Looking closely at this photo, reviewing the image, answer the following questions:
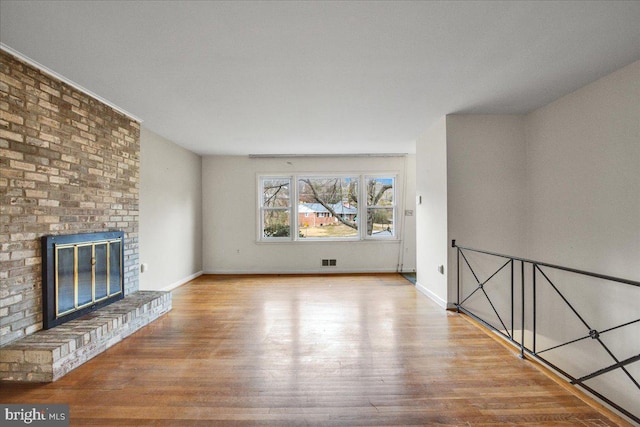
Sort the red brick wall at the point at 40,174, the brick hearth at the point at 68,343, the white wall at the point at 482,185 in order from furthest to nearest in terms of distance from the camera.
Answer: the white wall at the point at 482,185 → the red brick wall at the point at 40,174 → the brick hearth at the point at 68,343

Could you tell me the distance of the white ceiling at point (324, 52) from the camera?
6.31 ft

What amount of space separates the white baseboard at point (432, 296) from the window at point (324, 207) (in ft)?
5.74

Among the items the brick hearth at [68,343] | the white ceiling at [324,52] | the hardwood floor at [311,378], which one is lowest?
the hardwood floor at [311,378]

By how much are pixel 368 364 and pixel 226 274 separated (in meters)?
4.54

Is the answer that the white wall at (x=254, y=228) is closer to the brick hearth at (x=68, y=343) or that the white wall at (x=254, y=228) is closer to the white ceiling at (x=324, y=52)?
the white ceiling at (x=324, y=52)

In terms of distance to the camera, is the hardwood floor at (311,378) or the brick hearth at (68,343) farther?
the brick hearth at (68,343)

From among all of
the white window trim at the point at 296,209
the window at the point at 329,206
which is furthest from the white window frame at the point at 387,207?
the window at the point at 329,206

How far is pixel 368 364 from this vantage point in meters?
2.53

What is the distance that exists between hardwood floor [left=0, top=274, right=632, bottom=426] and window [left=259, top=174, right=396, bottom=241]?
2859mm

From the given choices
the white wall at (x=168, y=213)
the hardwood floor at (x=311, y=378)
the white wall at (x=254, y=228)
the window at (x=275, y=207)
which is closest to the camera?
the hardwood floor at (x=311, y=378)

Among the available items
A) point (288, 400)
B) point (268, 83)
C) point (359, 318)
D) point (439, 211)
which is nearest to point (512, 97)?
point (439, 211)

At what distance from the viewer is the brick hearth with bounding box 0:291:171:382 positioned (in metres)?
2.26

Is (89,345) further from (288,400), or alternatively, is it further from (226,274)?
(226,274)

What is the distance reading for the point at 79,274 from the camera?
307 cm
